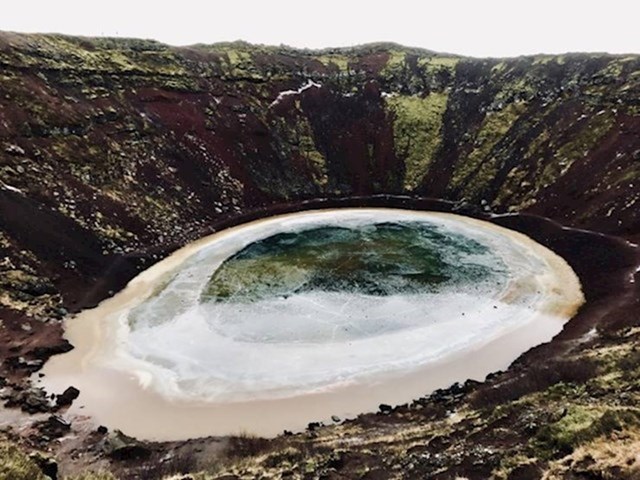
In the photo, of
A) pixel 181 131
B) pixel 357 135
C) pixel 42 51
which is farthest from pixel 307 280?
pixel 42 51

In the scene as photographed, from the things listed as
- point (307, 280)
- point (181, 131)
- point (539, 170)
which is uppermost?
point (181, 131)

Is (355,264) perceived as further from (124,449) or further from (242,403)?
(124,449)

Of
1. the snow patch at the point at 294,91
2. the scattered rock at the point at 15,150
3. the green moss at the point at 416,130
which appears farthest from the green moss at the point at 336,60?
the scattered rock at the point at 15,150

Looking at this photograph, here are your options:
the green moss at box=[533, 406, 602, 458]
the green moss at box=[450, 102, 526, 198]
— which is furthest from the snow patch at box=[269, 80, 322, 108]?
the green moss at box=[533, 406, 602, 458]

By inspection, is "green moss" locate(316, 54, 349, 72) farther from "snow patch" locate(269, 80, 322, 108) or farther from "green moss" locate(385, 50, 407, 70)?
"green moss" locate(385, 50, 407, 70)

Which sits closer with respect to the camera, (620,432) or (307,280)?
(620,432)

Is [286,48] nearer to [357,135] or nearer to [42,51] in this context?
[357,135]
